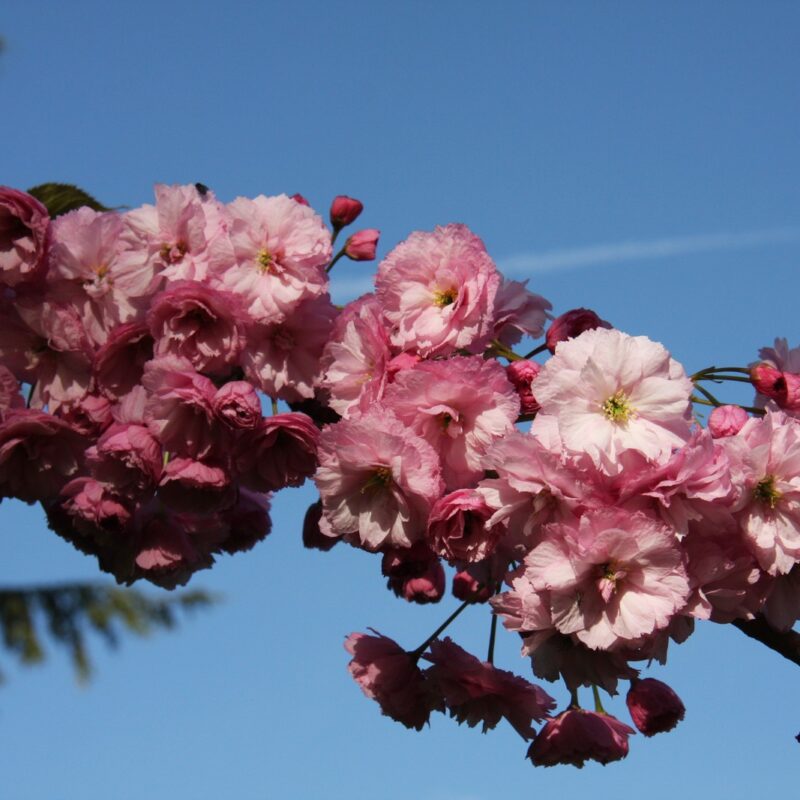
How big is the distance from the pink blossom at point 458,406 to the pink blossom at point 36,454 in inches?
32.2

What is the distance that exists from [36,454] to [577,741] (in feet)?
4.38

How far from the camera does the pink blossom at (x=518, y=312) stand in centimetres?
269

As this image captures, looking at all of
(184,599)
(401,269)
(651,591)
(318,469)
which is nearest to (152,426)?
(318,469)

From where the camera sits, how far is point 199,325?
2541 millimetres

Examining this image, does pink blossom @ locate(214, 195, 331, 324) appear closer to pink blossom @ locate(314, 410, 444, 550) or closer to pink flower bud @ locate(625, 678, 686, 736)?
pink blossom @ locate(314, 410, 444, 550)

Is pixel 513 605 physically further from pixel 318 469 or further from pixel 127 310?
pixel 127 310

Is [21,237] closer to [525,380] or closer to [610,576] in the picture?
[525,380]

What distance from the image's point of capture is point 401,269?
2484 millimetres

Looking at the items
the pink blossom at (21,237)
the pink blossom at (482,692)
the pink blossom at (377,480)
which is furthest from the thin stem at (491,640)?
the pink blossom at (21,237)

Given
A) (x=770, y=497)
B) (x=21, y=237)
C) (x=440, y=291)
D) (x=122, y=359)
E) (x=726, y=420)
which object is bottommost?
(x=770, y=497)

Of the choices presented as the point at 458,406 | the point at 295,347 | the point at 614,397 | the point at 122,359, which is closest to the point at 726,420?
the point at 614,397

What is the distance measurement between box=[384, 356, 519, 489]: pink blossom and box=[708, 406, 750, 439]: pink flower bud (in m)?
0.34

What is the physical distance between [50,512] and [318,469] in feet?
2.97

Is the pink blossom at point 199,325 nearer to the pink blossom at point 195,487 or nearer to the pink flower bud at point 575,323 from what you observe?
the pink blossom at point 195,487
